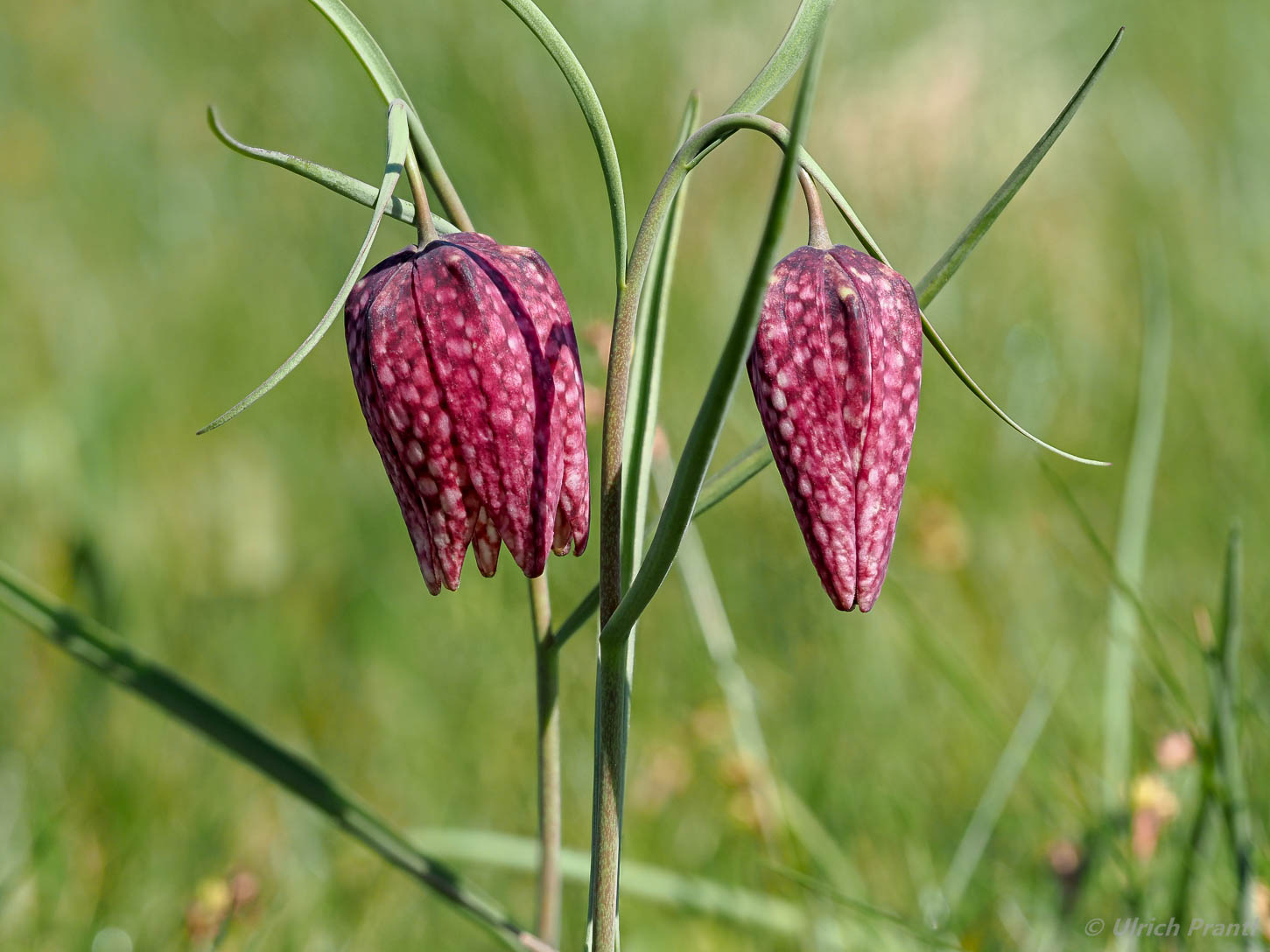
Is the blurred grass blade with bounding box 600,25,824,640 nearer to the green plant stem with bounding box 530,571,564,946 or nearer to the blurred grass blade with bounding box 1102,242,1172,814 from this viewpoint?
the green plant stem with bounding box 530,571,564,946

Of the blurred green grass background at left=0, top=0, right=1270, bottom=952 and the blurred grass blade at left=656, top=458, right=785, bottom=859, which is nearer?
the blurred grass blade at left=656, top=458, right=785, bottom=859

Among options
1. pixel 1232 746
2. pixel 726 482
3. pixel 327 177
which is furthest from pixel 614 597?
pixel 1232 746

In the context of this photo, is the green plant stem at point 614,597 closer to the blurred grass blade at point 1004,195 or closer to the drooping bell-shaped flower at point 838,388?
the drooping bell-shaped flower at point 838,388

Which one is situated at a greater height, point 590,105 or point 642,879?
point 590,105

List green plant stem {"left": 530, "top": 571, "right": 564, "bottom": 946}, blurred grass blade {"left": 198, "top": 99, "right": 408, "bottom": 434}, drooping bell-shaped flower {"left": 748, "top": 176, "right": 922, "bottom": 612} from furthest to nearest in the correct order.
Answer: green plant stem {"left": 530, "top": 571, "right": 564, "bottom": 946}
drooping bell-shaped flower {"left": 748, "top": 176, "right": 922, "bottom": 612}
blurred grass blade {"left": 198, "top": 99, "right": 408, "bottom": 434}

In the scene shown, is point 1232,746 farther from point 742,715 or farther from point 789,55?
point 789,55

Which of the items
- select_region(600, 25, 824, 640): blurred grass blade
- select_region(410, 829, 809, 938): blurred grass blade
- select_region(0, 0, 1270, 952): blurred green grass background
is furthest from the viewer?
select_region(0, 0, 1270, 952): blurred green grass background

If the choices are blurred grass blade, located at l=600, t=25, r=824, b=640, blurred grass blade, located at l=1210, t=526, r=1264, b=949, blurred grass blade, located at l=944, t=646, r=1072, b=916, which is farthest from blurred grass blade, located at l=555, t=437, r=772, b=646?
blurred grass blade, located at l=944, t=646, r=1072, b=916

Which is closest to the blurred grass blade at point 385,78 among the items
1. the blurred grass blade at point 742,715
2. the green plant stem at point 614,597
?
the green plant stem at point 614,597

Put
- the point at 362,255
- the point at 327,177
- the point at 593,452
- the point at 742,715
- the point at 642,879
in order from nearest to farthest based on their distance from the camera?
1. the point at 362,255
2. the point at 327,177
3. the point at 642,879
4. the point at 742,715
5. the point at 593,452
